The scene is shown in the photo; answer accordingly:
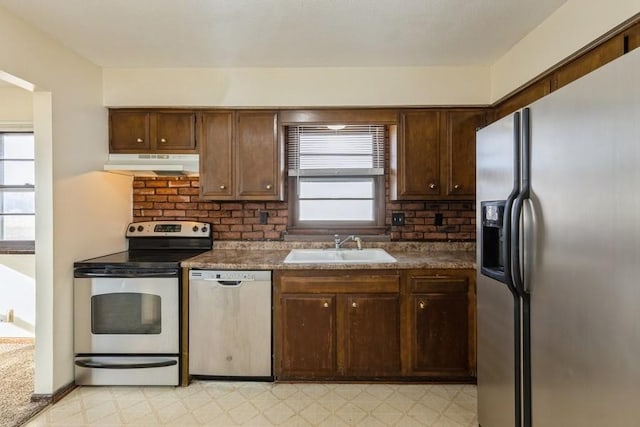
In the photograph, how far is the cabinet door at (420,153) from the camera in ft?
9.33

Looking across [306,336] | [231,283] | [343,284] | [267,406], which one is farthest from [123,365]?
[343,284]

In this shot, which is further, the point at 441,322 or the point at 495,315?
the point at 441,322

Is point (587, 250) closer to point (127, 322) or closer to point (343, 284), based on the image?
point (343, 284)

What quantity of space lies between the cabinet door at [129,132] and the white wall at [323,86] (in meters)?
0.13

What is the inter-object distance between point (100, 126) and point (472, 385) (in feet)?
11.2

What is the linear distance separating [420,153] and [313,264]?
126 cm

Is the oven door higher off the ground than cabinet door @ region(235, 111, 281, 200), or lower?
lower

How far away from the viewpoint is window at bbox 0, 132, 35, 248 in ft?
10.6

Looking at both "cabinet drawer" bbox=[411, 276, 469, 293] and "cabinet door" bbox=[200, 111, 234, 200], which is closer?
"cabinet drawer" bbox=[411, 276, 469, 293]

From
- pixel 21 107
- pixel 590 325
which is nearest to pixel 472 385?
pixel 590 325

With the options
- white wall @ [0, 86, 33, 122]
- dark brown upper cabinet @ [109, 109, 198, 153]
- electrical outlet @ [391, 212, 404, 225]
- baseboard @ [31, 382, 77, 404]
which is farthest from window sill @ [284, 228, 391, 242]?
white wall @ [0, 86, 33, 122]

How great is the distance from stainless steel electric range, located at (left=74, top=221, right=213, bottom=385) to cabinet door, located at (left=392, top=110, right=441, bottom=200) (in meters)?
1.88

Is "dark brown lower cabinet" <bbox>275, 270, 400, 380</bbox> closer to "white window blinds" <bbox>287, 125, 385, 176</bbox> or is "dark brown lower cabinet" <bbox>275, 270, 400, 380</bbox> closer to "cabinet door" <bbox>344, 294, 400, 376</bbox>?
"cabinet door" <bbox>344, 294, 400, 376</bbox>

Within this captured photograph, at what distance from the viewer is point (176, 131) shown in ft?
9.44
